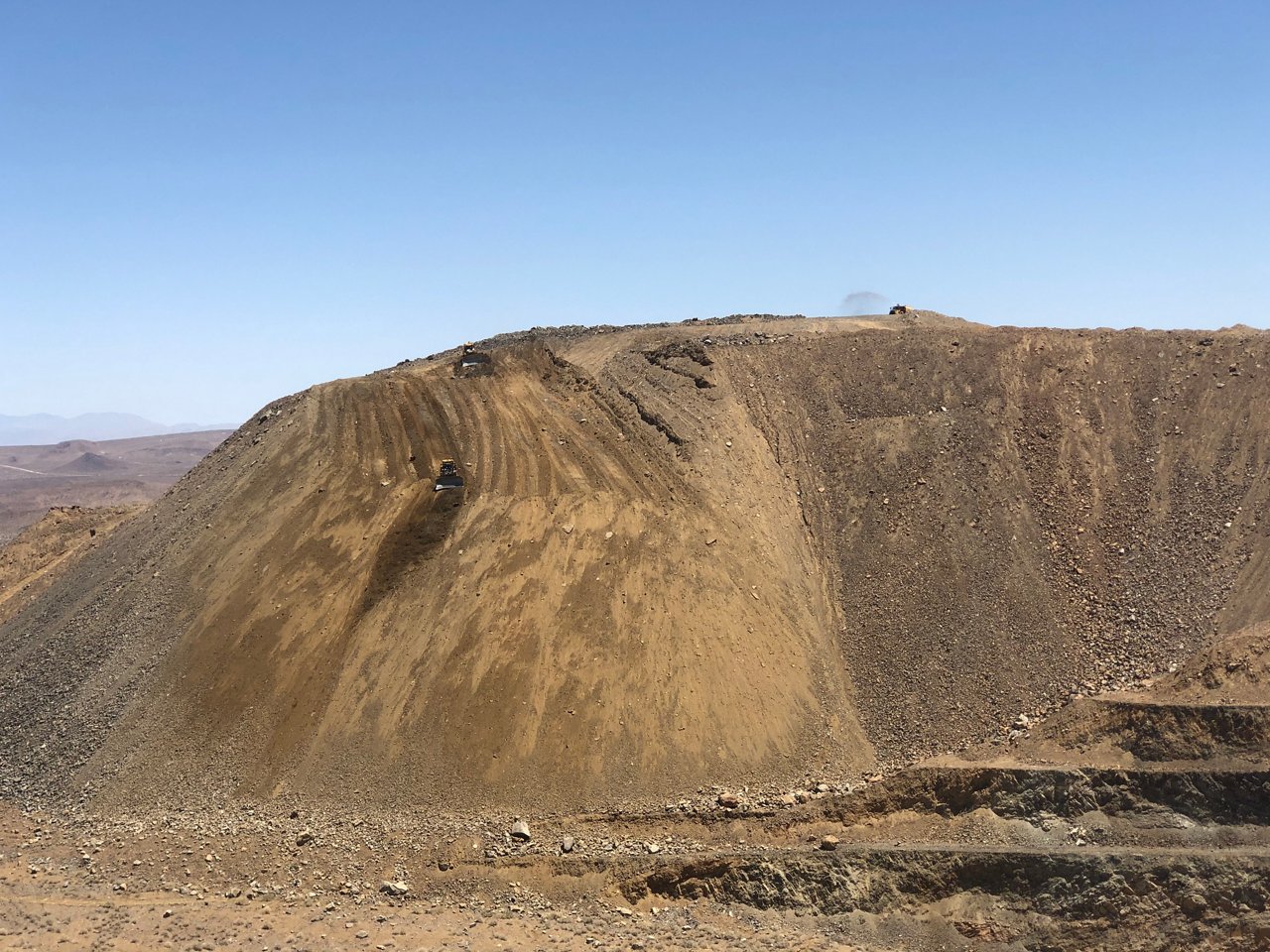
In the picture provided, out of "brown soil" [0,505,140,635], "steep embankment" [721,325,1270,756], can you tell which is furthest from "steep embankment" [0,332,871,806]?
"brown soil" [0,505,140,635]

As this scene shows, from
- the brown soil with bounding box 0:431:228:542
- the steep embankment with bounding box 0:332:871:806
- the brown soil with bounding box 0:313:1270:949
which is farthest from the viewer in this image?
the brown soil with bounding box 0:431:228:542

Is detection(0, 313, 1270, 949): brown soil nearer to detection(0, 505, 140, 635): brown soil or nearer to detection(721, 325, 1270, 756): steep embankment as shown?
detection(721, 325, 1270, 756): steep embankment

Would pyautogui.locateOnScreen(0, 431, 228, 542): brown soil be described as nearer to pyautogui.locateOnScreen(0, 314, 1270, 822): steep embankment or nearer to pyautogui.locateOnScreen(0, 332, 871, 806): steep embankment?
pyautogui.locateOnScreen(0, 332, 871, 806): steep embankment

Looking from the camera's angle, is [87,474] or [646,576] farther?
[87,474]

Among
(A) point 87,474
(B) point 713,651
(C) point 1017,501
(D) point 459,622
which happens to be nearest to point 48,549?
(D) point 459,622

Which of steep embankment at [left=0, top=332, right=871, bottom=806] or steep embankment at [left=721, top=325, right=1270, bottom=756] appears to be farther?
steep embankment at [left=721, top=325, right=1270, bottom=756]

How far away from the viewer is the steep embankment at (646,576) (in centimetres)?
2436

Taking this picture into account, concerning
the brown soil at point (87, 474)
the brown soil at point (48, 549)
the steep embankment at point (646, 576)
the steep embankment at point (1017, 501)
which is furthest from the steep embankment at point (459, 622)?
the brown soil at point (87, 474)

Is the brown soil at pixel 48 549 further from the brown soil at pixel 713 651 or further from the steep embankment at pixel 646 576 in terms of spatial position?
the steep embankment at pixel 646 576

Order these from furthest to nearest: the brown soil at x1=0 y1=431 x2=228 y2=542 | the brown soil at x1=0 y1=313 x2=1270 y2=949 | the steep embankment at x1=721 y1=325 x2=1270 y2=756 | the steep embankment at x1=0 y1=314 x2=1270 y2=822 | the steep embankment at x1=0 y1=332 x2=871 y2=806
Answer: the brown soil at x1=0 y1=431 x2=228 y2=542, the steep embankment at x1=721 y1=325 x2=1270 y2=756, the steep embankment at x1=0 y1=314 x2=1270 y2=822, the steep embankment at x1=0 y1=332 x2=871 y2=806, the brown soil at x1=0 y1=313 x2=1270 y2=949

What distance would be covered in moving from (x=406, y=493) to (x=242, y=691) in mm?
7644

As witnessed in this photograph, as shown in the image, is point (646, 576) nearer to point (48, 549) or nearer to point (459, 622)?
point (459, 622)

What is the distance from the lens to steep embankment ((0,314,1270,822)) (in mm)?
24359

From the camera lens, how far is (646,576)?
89.1 feet
